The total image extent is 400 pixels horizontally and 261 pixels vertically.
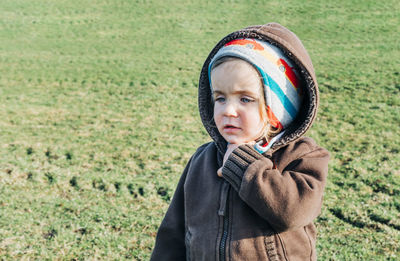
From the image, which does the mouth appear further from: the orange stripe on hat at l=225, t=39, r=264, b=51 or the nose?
the orange stripe on hat at l=225, t=39, r=264, b=51

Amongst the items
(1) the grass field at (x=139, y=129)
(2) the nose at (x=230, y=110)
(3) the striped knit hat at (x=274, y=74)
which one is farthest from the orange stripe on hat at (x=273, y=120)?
(1) the grass field at (x=139, y=129)

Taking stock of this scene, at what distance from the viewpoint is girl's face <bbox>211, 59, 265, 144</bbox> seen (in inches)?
64.8

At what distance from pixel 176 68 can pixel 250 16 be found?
21.7ft

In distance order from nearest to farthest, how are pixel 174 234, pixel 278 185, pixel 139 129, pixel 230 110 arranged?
1. pixel 278 185
2. pixel 230 110
3. pixel 174 234
4. pixel 139 129

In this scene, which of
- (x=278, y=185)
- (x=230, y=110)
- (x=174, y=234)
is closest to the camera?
(x=278, y=185)

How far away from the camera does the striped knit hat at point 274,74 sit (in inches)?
64.9

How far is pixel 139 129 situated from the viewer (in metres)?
6.91

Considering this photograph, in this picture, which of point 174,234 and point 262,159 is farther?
point 174,234

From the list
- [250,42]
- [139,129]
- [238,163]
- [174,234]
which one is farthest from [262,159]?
[139,129]

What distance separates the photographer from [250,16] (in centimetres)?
1639

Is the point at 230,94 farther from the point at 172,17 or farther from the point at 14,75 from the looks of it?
the point at 172,17

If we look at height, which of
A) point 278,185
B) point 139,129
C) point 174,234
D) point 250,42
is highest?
point 250,42

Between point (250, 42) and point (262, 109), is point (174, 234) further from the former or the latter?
point (250, 42)

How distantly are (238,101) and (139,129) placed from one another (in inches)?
211
